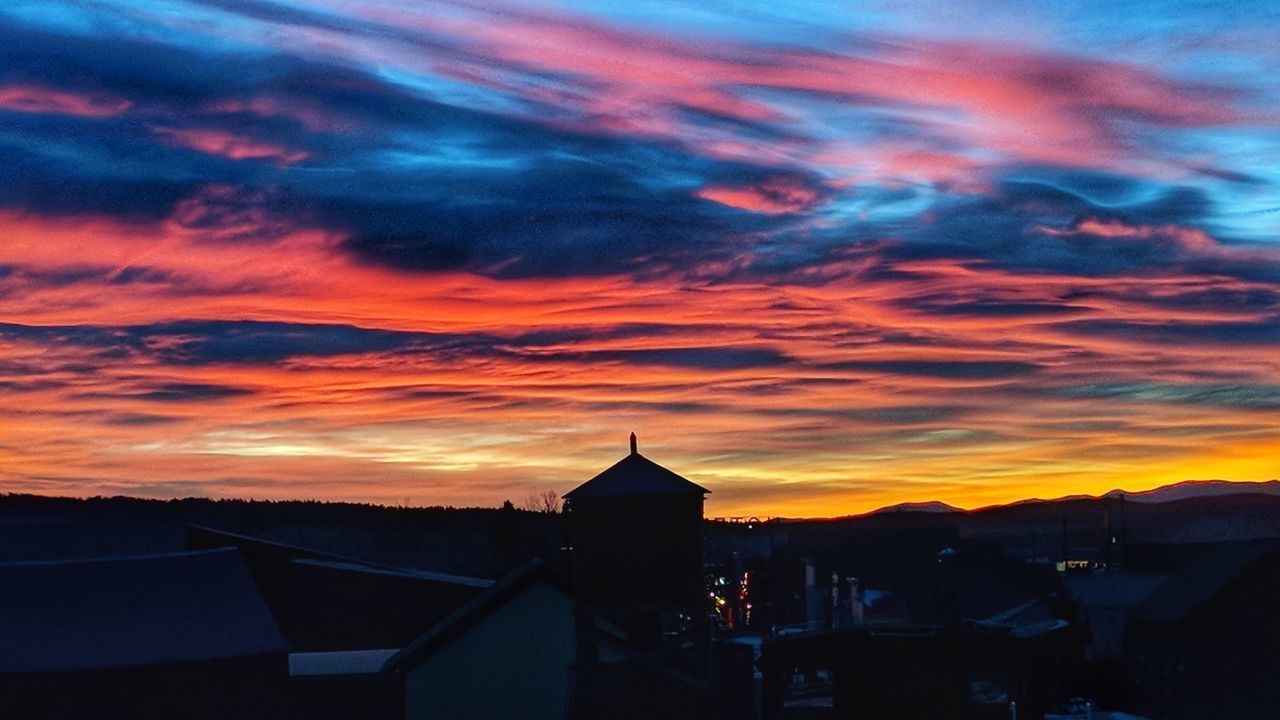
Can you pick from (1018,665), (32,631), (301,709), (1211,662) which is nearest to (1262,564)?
(1211,662)

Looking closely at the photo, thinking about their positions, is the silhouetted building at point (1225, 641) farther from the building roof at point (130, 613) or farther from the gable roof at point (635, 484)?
the building roof at point (130, 613)

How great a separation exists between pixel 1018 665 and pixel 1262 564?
18.6 metres

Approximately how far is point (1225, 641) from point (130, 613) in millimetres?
35290

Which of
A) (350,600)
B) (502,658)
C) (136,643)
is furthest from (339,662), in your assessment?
(502,658)

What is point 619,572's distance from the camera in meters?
36.3

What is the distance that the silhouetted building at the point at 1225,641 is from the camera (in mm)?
48938

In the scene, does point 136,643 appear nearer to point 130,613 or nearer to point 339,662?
point 130,613

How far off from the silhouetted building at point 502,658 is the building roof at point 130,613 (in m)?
4.69

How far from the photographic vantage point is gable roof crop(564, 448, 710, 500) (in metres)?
36.6

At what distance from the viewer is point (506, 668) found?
43.0 metres

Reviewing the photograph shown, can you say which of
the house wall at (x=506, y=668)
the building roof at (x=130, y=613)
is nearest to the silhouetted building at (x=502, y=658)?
the house wall at (x=506, y=668)

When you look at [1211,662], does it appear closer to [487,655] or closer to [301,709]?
[487,655]

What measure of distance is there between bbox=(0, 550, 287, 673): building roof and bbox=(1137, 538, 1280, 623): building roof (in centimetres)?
3015

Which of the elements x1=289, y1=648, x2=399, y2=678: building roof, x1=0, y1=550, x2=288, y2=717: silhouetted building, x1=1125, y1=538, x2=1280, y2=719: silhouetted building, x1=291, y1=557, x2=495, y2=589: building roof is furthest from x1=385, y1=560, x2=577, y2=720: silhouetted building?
x1=1125, y1=538, x2=1280, y2=719: silhouetted building
